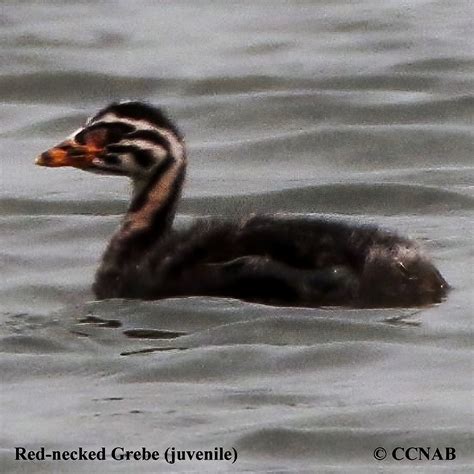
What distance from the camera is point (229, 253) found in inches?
568

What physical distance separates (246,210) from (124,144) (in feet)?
8.50

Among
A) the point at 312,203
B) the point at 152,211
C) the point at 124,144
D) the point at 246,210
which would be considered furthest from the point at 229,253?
the point at 312,203

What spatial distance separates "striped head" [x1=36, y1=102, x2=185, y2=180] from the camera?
15.1 meters

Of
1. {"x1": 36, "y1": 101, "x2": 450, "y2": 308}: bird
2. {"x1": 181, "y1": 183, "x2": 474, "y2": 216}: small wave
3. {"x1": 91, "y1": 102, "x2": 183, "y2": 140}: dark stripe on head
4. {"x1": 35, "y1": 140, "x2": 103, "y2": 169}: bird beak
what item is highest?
{"x1": 91, "y1": 102, "x2": 183, "y2": 140}: dark stripe on head

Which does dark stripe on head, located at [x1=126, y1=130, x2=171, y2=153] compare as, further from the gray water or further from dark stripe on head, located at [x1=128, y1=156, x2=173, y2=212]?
the gray water

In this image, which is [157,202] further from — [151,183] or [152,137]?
[152,137]

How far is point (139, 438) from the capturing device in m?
12.7

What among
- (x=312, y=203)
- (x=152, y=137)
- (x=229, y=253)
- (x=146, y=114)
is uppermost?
(x=146, y=114)

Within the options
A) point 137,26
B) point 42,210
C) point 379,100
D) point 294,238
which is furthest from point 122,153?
point 137,26

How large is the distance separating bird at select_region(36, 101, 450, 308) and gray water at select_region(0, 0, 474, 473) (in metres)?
0.11

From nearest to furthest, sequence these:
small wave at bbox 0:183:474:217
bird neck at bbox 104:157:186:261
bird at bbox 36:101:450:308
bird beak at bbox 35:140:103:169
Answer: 1. bird at bbox 36:101:450:308
2. bird neck at bbox 104:157:186:261
3. bird beak at bbox 35:140:103:169
4. small wave at bbox 0:183:474:217

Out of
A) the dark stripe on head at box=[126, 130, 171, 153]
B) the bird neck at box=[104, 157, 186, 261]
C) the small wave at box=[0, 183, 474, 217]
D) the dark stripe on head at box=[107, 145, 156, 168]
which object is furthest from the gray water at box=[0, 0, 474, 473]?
the dark stripe on head at box=[126, 130, 171, 153]

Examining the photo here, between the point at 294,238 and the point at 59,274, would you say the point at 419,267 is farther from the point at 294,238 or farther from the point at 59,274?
the point at 59,274

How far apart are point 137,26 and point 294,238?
975cm
